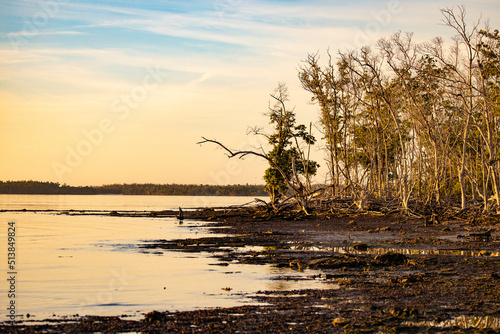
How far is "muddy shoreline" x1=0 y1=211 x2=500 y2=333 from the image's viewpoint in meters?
8.29

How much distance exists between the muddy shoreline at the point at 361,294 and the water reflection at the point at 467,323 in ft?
0.05

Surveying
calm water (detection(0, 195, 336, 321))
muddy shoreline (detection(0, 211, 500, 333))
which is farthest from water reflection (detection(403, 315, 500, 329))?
calm water (detection(0, 195, 336, 321))

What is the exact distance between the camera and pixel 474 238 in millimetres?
21125

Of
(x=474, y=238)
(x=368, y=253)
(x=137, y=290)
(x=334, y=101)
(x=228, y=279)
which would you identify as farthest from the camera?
(x=334, y=101)

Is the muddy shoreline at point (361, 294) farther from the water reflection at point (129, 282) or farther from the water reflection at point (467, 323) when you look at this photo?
the water reflection at point (129, 282)

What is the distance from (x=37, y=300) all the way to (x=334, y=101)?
35.6 metres

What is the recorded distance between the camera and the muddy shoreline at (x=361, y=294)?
829cm

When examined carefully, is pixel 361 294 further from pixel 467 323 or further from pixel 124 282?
pixel 124 282

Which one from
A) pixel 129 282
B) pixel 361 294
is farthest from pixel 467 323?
pixel 129 282

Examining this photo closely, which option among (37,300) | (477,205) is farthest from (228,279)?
(477,205)

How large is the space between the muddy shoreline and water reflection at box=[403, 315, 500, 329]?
0.01 m

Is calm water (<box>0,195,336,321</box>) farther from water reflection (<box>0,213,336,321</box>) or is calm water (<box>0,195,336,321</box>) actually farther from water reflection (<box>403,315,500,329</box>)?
water reflection (<box>403,315,500,329</box>)

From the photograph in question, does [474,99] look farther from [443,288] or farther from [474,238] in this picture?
[443,288]

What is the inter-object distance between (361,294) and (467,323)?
2.50 m
